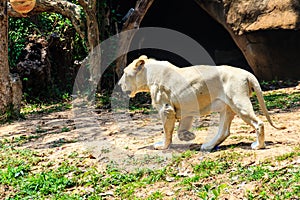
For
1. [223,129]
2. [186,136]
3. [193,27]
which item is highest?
[193,27]

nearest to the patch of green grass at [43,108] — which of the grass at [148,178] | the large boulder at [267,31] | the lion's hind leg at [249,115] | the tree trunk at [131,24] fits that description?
the tree trunk at [131,24]

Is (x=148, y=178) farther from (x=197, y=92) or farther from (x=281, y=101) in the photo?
(x=281, y=101)

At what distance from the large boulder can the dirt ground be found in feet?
12.0

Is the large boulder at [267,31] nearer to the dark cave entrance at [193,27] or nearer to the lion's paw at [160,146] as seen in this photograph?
the dark cave entrance at [193,27]

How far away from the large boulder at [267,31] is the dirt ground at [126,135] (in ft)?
12.0

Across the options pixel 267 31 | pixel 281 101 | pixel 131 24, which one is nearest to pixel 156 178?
pixel 281 101

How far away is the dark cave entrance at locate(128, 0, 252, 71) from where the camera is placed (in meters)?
16.4

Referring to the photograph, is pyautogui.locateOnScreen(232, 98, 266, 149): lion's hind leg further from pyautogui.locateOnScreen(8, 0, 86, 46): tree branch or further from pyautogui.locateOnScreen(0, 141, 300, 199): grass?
pyautogui.locateOnScreen(8, 0, 86, 46): tree branch

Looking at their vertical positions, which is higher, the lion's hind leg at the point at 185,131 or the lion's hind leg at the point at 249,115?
the lion's hind leg at the point at 249,115

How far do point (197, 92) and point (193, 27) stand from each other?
11432 millimetres

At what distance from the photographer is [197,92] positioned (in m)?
5.98

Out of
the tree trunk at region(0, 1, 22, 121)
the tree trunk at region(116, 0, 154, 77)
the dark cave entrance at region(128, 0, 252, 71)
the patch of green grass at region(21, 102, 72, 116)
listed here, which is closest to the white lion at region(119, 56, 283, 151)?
the tree trunk at region(0, 1, 22, 121)

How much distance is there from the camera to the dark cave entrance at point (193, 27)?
53.9 feet

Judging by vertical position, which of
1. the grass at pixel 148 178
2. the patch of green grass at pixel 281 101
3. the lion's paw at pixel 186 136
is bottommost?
the grass at pixel 148 178
